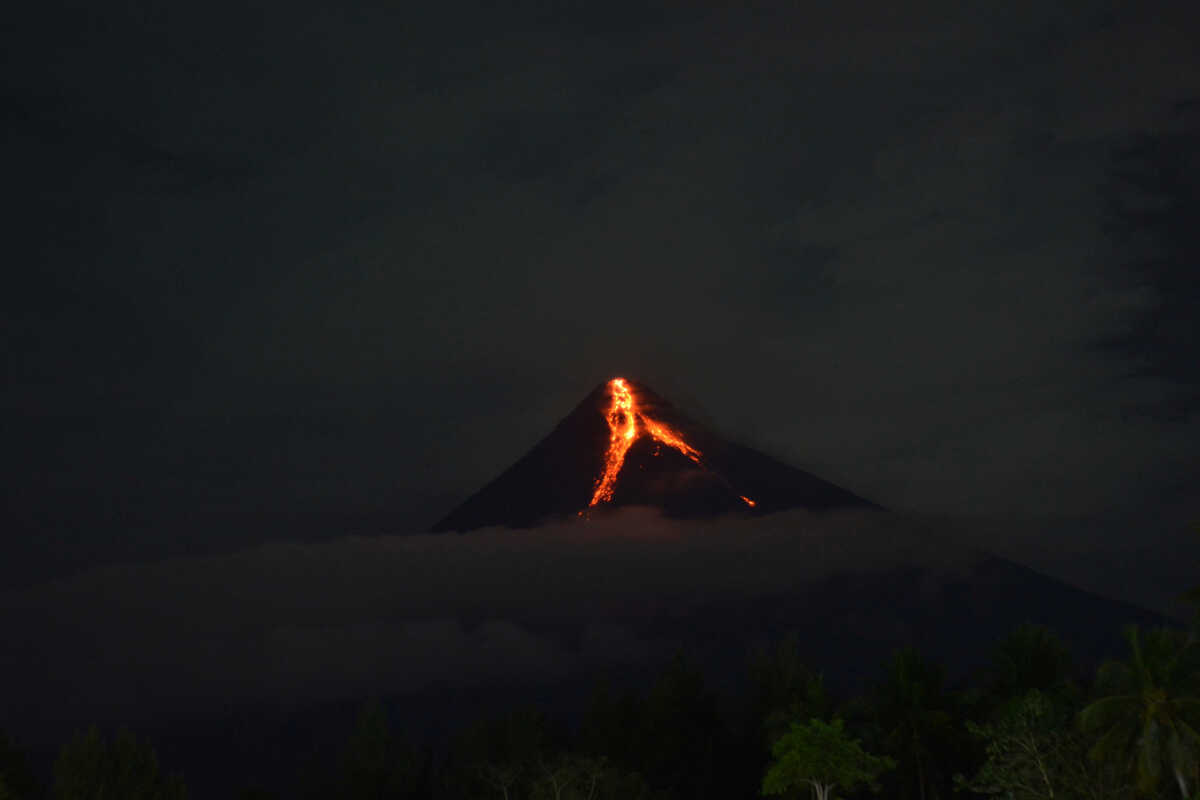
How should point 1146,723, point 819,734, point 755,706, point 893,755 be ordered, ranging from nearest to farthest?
point 1146,723 → point 819,734 → point 893,755 → point 755,706

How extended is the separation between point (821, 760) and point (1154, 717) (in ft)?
63.3

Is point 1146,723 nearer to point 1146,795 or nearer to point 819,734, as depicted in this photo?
point 1146,795

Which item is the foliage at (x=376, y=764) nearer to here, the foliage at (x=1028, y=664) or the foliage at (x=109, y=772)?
the foliage at (x=109, y=772)

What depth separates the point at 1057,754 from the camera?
47500 millimetres

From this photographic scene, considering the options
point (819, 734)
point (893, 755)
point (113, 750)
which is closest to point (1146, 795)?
point (819, 734)

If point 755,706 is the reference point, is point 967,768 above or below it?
below

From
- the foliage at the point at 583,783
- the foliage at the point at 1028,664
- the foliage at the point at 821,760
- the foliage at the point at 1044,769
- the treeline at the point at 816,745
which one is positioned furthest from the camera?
the foliage at the point at 1028,664

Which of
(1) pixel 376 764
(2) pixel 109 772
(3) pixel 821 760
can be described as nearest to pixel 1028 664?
(3) pixel 821 760

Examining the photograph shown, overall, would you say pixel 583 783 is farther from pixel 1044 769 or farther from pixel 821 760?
pixel 1044 769

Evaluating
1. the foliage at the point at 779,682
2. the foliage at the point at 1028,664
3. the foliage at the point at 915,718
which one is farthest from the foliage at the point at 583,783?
the foliage at the point at 1028,664

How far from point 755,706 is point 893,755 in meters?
24.7

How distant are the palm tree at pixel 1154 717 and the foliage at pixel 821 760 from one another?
51.5ft

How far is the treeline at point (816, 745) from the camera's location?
142ft

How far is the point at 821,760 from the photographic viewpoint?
191 feet
